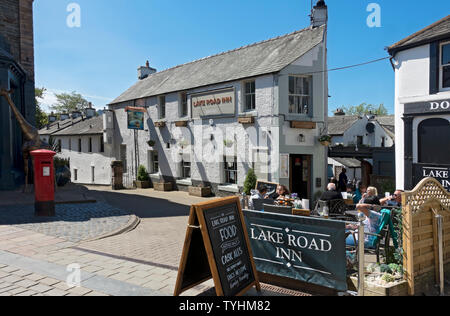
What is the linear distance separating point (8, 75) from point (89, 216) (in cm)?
922

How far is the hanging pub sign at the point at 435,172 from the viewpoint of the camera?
10.7 meters

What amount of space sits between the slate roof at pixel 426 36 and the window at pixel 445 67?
46 cm

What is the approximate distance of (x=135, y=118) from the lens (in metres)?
20.8

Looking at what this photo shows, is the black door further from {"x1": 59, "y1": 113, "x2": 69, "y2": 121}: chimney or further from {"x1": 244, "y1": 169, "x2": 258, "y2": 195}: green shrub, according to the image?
Answer: {"x1": 59, "y1": 113, "x2": 69, "y2": 121}: chimney

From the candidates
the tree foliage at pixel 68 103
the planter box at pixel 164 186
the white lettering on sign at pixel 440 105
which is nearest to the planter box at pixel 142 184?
the planter box at pixel 164 186

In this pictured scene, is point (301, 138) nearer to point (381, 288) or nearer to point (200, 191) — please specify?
point (200, 191)

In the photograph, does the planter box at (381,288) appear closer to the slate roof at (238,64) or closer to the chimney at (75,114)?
the slate roof at (238,64)

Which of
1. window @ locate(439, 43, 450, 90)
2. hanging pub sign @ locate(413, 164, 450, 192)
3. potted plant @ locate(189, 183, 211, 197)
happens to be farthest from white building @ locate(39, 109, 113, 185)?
window @ locate(439, 43, 450, 90)

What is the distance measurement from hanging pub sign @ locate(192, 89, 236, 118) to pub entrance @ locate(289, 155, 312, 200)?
152 inches

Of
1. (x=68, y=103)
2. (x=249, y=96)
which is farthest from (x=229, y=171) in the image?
(x=68, y=103)

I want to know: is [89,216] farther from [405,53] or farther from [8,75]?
[405,53]

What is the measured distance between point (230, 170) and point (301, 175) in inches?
141

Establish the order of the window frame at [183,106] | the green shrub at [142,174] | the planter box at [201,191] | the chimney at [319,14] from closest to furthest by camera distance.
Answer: the chimney at [319,14] → the planter box at [201,191] → the window frame at [183,106] → the green shrub at [142,174]

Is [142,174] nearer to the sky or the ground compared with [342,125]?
nearer to the ground
